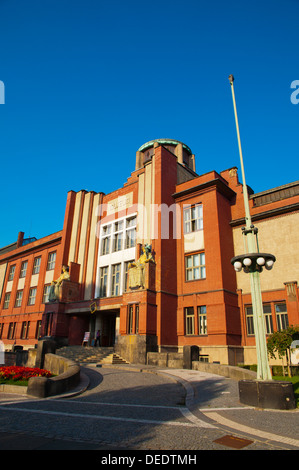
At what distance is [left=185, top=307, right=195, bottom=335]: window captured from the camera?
23406 mm

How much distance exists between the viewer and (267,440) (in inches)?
205

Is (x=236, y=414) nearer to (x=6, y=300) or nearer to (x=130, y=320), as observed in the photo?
(x=130, y=320)

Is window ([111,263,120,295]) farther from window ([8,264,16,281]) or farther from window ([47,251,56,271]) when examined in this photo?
window ([8,264,16,281])

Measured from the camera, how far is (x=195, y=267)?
24719mm

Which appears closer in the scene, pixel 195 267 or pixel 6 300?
pixel 195 267

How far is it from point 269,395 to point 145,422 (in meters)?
3.65

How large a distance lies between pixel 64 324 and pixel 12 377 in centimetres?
1742

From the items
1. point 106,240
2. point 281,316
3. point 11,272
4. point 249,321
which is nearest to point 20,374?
point 249,321

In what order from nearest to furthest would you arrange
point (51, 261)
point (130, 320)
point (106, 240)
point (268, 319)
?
1. point (268, 319)
2. point (130, 320)
3. point (106, 240)
4. point (51, 261)

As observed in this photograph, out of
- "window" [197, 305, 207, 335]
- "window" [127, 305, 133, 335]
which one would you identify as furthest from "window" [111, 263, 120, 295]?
"window" [197, 305, 207, 335]

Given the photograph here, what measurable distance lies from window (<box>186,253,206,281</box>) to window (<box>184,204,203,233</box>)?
7.90 ft
